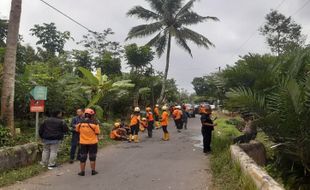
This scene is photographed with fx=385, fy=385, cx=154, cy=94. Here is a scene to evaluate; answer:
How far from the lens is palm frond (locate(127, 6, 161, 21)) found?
33.5 m

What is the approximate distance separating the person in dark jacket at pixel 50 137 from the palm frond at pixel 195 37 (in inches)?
935

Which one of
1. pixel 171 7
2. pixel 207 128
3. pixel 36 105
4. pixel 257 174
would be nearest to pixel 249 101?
pixel 257 174

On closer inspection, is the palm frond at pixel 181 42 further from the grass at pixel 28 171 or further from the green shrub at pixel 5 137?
the green shrub at pixel 5 137

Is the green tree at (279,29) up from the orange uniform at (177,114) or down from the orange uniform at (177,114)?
up

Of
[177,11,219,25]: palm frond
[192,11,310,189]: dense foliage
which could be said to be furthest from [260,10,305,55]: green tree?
[192,11,310,189]: dense foliage

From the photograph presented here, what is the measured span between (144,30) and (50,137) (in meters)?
23.7

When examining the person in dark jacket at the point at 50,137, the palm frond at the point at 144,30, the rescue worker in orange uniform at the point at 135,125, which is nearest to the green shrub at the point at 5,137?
the person in dark jacket at the point at 50,137

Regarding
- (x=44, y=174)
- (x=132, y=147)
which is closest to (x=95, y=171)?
(x=44, y=174)

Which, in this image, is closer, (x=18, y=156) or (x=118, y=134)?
(x=18, y=156)

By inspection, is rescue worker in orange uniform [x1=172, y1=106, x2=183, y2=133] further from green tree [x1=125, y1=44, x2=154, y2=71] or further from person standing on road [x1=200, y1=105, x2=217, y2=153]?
green tree [x1=125, y1=44, x2=154, y2=71]

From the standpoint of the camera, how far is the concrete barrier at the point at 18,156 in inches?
359

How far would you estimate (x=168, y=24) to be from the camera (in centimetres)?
3341

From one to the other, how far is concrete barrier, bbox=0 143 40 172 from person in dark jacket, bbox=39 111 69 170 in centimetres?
34

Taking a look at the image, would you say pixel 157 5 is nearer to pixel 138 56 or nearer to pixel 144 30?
pixel 144 30
